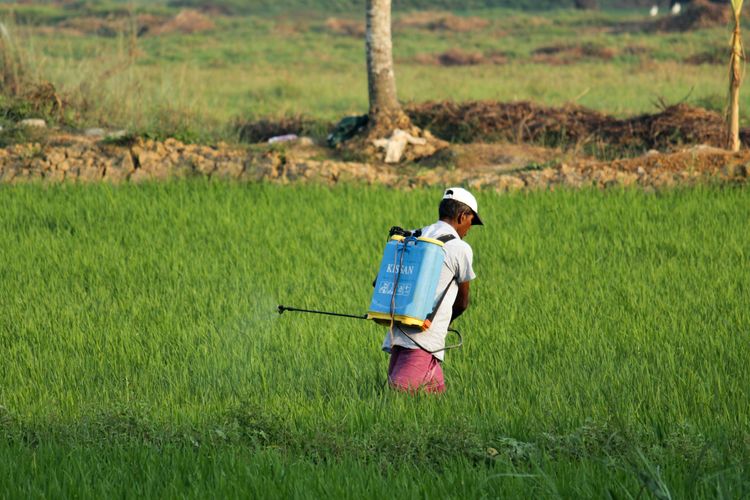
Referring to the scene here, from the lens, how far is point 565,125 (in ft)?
53.6

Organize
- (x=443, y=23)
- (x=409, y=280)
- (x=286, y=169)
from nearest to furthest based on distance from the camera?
(x=409, y=280), (x=286, y=169), (x=443, y=23)

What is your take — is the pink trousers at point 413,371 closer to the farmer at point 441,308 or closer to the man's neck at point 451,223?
the farmer at point 441,308

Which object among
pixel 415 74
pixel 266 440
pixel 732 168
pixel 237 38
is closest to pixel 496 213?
pixel 732 168

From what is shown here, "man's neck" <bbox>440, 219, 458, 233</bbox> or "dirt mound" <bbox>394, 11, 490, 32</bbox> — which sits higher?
"man's neck" <bbox>440, 219, 458, 233</bbox>

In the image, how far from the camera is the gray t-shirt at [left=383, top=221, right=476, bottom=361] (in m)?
5.75

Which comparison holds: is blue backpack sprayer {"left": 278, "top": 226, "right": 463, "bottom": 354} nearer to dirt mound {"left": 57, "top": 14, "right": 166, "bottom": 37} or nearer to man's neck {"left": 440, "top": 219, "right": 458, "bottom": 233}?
man's neck {"left": 440, "top": 219, "right": 458, "bottom": 233}

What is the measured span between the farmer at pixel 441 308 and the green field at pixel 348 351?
0.43 ft

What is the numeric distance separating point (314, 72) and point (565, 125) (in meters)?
18.4

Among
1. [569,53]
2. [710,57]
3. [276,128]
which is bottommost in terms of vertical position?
[569,53]

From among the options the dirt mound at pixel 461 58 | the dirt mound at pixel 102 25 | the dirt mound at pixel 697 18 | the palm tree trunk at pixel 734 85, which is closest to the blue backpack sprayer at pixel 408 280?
the palm tree trunk at pixel 734 85

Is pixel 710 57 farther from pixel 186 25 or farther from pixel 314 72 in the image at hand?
pixel 186 25

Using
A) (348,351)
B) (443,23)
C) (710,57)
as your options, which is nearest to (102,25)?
(443,23)

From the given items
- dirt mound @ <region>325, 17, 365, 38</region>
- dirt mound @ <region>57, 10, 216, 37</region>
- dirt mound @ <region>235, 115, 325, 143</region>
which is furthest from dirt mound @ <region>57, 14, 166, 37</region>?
dirt mound @ <region>235, 115, 325, 143</region>

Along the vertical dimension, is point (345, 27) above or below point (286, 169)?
below
